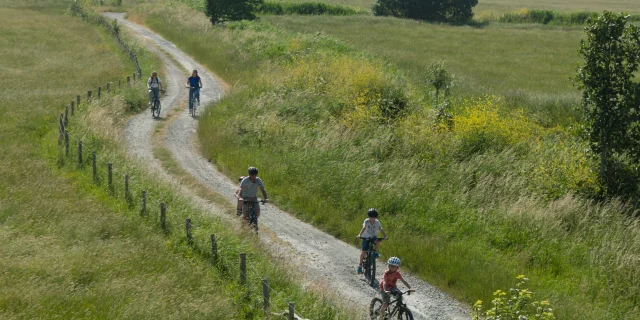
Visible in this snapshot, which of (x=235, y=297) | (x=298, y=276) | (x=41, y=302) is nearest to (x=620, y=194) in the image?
(x=298, y=276)

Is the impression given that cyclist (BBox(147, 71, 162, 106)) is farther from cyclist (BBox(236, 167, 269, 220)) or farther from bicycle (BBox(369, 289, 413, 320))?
bicycle (BBox(369, 289, 413, 320))

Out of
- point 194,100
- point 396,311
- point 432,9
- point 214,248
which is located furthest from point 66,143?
point 432,9

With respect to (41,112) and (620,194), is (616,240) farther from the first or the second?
(41,112)

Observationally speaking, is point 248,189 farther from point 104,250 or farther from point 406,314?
point 406,314

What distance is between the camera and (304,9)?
90188 mm

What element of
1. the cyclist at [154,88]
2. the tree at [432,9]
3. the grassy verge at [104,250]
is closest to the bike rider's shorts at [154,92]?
the cyclist at [154,88]

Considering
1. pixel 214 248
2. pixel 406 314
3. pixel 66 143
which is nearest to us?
pixel 406 314

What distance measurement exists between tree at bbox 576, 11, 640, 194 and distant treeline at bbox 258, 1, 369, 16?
68.9m

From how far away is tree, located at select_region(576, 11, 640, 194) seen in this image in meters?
20.2

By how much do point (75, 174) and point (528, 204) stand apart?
13200mm

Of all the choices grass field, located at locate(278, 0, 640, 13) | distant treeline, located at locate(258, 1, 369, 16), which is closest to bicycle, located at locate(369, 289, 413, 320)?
distant treeline, located at locate(258, 1, 369, 16)

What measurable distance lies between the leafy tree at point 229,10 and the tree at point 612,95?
42370 mm

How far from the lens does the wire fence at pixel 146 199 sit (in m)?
14.1

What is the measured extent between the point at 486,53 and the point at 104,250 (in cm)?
4552
